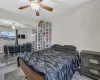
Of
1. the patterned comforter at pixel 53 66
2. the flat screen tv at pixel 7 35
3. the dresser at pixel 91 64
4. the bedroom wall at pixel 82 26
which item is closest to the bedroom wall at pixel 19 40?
the flat screen tv at pixel 7 35

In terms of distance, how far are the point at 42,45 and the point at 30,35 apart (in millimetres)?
1056

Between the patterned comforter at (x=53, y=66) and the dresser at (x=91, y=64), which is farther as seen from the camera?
the dresser at (x=91, y=64)

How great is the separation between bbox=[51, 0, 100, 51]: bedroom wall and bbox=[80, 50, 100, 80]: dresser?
0.44 m

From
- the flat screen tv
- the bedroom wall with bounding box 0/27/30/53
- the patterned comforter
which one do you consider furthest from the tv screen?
the patterned comforter

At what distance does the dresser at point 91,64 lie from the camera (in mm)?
2398

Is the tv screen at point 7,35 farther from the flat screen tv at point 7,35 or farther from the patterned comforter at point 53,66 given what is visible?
the patterned comforter at point 53,66

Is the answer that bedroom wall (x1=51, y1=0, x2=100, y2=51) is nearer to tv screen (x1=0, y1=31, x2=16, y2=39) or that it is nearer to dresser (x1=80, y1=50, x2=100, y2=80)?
dresser (x1=80, y1=50, x2=100, y2=80)

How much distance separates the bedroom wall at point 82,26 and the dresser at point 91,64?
1.43 feet

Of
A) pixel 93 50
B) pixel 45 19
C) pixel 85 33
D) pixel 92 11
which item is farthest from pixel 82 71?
pixel 45 19

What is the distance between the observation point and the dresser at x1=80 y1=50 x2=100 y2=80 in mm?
2398

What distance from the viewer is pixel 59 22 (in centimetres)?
428

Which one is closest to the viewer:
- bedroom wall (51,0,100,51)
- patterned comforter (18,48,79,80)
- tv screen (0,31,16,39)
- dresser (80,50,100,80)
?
patterned comforter (18,48,79,80)

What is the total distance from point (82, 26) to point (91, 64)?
1.53 meters

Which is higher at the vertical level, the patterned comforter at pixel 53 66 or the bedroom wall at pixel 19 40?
the bedroom wall at pixel 19 40
